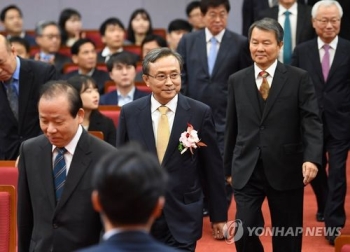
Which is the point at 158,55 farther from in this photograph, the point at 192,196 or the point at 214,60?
the point at 214,60

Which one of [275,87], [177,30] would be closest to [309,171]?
[275,87]

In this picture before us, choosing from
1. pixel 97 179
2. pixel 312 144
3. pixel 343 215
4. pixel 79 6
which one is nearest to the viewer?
pixel 97 179

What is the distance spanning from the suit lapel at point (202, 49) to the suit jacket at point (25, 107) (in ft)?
5.14

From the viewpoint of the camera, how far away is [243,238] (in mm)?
5191

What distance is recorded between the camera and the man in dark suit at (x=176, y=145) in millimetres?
4621

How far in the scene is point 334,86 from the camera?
6543mm

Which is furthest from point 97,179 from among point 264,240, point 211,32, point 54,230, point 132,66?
point 132,66

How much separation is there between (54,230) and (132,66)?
4.12m

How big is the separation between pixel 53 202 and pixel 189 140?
98 cm

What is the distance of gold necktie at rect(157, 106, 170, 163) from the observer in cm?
470

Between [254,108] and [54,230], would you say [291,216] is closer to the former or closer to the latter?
[254,108]

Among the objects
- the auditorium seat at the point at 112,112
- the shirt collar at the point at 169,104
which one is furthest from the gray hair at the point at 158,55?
the auditorium seat at the point at 112,112

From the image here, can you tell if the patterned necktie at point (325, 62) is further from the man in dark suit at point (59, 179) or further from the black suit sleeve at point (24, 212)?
the black suit sleeve at point (24, 212)

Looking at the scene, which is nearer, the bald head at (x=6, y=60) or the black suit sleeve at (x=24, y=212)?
the black suit sleeve at (x=24, y=212)
